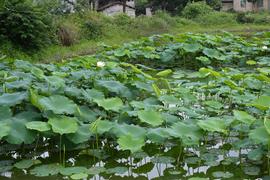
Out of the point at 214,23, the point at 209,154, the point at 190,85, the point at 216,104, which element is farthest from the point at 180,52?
the point at 214,23

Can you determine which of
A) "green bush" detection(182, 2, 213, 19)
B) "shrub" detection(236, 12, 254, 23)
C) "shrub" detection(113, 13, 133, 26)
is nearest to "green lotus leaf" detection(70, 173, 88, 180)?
"shrub" detection(113, 13, 133, 26)

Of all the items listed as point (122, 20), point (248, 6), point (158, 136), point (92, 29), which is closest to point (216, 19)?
point (122, 20)

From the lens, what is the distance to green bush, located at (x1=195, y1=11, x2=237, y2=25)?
2538 cm

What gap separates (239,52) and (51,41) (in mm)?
6100

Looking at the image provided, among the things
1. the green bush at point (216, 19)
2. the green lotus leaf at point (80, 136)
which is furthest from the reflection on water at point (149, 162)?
the green bush at point (216, 19)

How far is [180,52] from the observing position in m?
9.80

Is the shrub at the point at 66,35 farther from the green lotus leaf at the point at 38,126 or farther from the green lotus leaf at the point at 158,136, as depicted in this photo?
the green lotus leaf at the point at 158,136

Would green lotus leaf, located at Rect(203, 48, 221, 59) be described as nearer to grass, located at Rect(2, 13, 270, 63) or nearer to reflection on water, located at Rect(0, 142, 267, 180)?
grass, located at Rect(2, 13, 270, 63)

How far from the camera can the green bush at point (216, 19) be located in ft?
83.3

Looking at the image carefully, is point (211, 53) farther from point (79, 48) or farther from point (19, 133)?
point (19, 133)

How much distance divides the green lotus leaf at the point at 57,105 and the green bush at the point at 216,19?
72.0ft

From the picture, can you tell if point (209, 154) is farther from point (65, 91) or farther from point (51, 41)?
point (51, 41)

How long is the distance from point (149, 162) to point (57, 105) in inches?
37.0

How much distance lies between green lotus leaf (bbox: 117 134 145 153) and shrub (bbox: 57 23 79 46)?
11.2 meters
